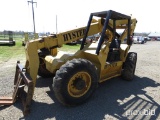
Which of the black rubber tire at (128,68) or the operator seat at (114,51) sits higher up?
the operator seat at (114,51)

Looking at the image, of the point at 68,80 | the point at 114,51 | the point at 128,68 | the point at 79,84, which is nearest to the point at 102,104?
the point at 79,84

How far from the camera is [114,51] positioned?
249 inches

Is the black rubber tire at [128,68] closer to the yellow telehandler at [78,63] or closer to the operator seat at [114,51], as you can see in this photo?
the yellow telehandler at [78,63]

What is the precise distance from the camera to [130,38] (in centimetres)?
686

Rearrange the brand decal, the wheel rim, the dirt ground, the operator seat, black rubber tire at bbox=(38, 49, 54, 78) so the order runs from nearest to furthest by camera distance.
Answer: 1. the dirt ground
2. the wheel rim
3. the brand decal
4. black rubber tire at bbox=(38, 49, 54, 78)
5. the operator seat

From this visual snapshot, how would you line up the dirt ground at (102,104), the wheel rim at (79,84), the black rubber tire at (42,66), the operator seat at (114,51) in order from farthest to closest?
the operator seat at (114,51) → the black rubber tire at (42,66) → the wheel rim at (79,84) → the dirt ground at (102,104)

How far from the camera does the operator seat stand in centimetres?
627

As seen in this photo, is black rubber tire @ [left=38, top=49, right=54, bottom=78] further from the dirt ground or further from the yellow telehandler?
the dirt ground

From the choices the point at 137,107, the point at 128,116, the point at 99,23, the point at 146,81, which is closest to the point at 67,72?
the point at 128,116

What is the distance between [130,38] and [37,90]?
390 cm

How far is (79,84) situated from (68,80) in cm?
40

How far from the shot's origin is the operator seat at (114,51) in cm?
627

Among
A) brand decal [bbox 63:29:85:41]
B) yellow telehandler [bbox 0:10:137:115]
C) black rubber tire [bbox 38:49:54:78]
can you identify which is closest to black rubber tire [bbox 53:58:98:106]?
yellow telehandler [bbox 0:10:137:115]

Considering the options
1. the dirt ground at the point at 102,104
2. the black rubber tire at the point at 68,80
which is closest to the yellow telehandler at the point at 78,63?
the black rubber tire at the point at 68,80
